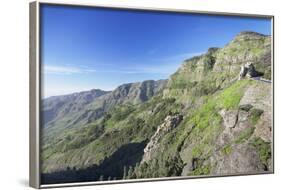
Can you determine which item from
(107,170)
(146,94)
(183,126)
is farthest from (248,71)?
(107,170)

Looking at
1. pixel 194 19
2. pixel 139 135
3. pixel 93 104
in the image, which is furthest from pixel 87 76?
pixel 194 19

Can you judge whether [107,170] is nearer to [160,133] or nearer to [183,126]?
[160,133]

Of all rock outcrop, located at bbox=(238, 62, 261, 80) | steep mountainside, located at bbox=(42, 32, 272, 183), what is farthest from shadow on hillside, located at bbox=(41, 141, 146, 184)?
rock outcrop, located at bbox=(238, 62, 261, 80)

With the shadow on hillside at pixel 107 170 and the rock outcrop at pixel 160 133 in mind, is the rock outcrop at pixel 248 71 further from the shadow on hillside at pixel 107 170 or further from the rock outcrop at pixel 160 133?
the shadow on hillside at pixel 107 170

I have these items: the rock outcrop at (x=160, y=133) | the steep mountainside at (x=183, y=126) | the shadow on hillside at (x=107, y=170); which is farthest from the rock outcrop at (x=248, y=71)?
the shadow on hillside at (x=107, y=170)

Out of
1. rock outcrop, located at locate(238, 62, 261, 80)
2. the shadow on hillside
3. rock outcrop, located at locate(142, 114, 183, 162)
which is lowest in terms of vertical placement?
the shadow on hillside

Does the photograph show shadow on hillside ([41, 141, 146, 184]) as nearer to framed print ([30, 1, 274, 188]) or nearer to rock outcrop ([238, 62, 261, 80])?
framed print ([30, 1, 274, 188])
